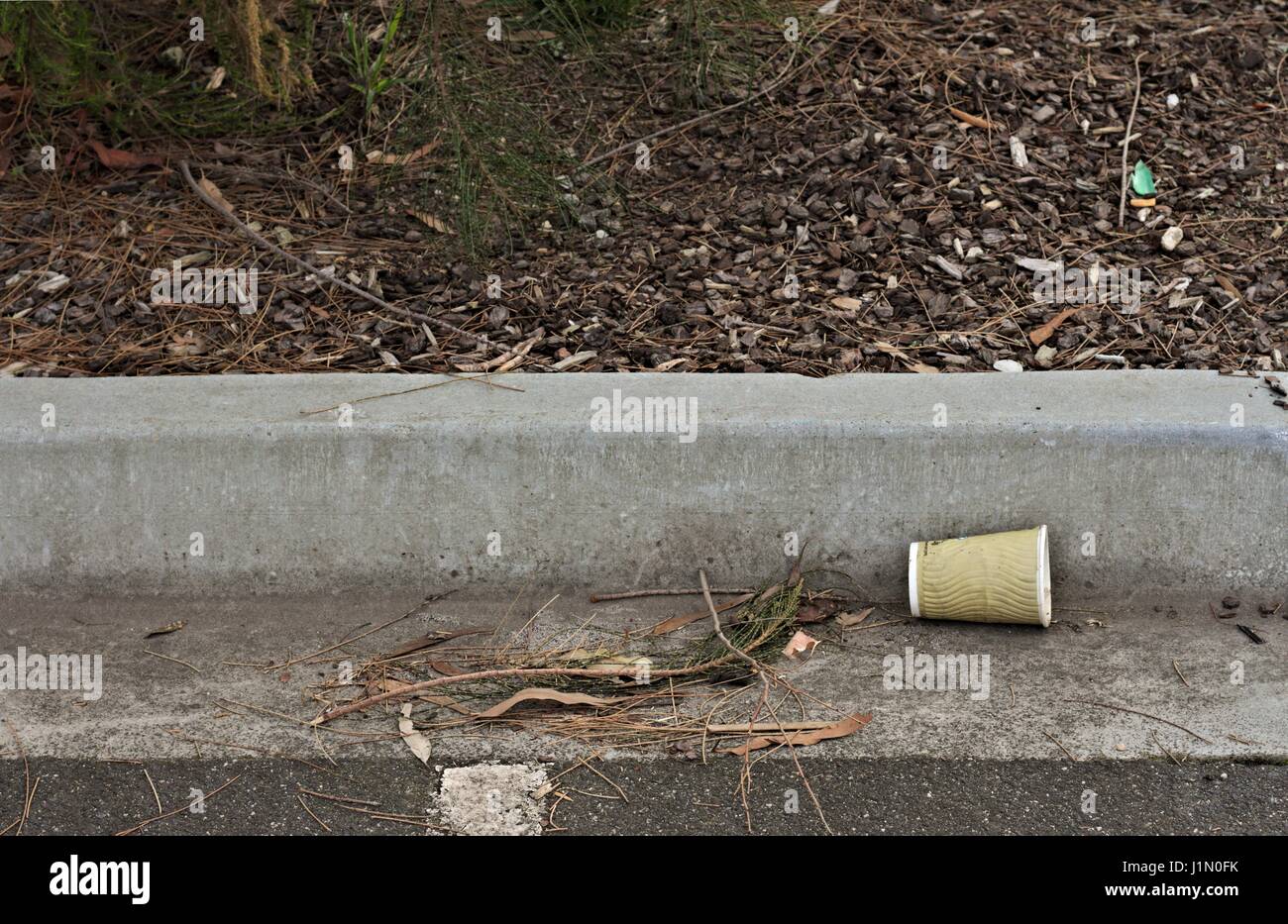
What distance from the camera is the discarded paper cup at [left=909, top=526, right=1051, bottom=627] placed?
330 cm

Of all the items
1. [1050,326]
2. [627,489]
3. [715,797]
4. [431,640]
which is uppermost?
[1050,326]

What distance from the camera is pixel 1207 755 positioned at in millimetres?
2875

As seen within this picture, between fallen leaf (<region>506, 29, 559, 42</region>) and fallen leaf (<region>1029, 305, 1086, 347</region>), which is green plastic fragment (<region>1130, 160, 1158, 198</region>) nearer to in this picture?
fallen leaf (<region>1029, 305, 1086, 347</region>)

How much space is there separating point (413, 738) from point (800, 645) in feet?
3.45

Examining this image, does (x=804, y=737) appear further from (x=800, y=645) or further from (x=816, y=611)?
(x=816, y=611)

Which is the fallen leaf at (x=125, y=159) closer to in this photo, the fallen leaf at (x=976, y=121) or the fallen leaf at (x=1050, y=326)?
the fallen leaf at (x=976, y=121)

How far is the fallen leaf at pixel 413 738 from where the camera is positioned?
2928 mm

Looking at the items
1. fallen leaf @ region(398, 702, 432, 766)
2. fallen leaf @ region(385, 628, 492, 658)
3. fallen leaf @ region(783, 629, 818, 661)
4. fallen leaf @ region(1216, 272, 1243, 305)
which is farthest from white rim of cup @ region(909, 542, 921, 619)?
fallen leaf @ region(1216, 272, 1243, 305)

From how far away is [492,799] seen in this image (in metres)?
2.79

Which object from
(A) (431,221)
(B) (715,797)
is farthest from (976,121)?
(B) (715,797)

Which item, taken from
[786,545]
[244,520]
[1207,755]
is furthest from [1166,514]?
[244,520]

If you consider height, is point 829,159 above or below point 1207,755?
above

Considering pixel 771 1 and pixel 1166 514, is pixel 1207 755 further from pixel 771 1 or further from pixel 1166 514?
pixel 771 1

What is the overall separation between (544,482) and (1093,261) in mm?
2147
